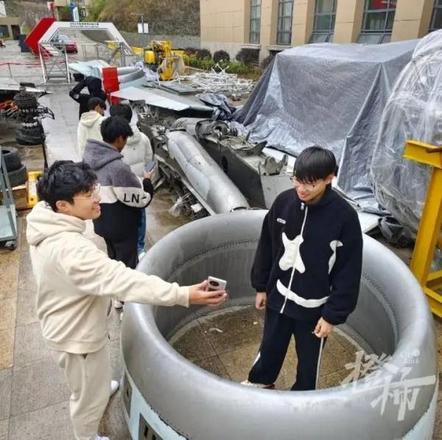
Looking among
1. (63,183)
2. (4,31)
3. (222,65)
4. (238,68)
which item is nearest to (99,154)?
(63,183)

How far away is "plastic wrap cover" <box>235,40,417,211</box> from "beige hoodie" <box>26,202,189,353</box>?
14.3 feet

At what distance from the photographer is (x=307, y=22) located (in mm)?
17516

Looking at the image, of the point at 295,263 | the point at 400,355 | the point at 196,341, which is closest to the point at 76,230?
the point at 295,263

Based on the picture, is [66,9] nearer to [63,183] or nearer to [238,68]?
[238,68]

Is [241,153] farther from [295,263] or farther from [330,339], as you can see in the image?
[295,263]

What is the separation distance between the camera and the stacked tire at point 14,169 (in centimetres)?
583

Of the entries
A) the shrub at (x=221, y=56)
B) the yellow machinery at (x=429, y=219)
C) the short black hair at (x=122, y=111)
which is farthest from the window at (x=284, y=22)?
the yellow machinery at (x=429, y=219)

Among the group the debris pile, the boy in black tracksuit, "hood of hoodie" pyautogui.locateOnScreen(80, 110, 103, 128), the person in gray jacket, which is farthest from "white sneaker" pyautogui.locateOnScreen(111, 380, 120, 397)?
the debris pile

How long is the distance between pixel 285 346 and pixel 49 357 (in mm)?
1987

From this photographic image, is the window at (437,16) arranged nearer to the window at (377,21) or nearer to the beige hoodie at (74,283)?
the window at (377,21)

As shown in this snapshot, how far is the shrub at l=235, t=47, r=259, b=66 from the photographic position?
869 inches

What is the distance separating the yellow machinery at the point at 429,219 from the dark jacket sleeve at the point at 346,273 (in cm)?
177

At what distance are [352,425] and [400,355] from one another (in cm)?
49

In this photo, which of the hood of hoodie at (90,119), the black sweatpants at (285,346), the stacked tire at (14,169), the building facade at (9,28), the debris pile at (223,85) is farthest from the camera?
the building facade at (9,28)
